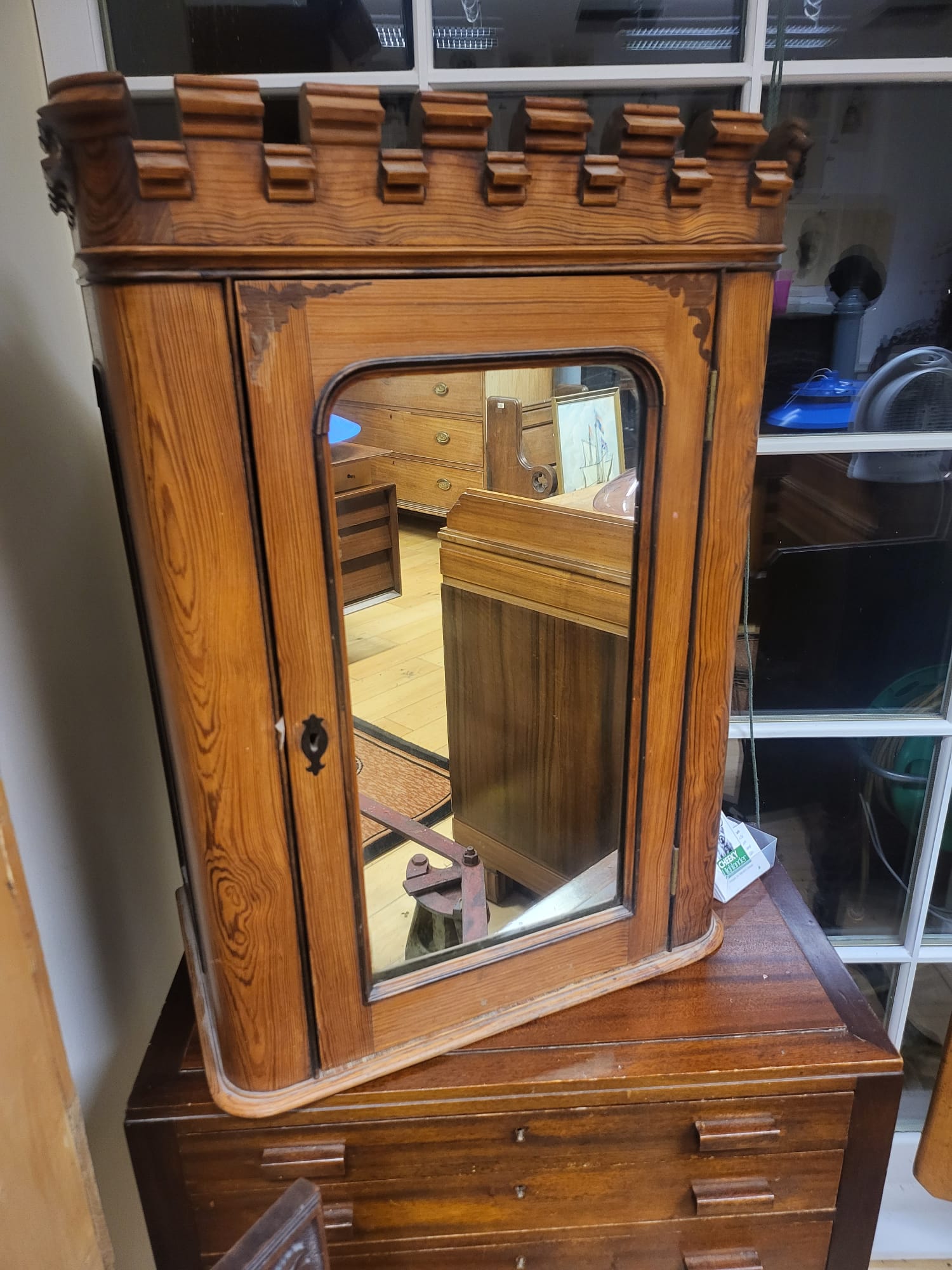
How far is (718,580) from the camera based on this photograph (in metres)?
0.72

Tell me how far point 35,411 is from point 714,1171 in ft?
3.14

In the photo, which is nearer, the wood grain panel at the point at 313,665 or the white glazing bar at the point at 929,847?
the wood grain panel at the point at 313,665

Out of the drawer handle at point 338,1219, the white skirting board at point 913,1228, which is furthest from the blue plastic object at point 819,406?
the white skirting board at point 913,1228

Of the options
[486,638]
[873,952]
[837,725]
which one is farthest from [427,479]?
[873,952]

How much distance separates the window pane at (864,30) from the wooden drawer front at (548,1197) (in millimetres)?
1146

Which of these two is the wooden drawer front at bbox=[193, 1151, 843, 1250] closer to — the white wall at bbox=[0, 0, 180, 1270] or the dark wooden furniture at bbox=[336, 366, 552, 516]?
the white wall at bbox=[0, 0, 180, 1270]

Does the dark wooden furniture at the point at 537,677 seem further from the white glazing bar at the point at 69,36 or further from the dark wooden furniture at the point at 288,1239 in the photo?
the white glazing bar at the point at 69,36

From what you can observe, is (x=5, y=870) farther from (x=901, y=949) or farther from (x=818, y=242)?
(x=901, y=949)

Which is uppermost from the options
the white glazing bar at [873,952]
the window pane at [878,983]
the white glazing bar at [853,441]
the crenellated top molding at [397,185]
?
the crenellated top molding at [397,185]

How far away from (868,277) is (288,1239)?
44.1 inches

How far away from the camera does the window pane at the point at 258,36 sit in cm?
86

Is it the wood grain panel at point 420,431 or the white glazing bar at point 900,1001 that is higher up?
the wood grain panel at point 420,431

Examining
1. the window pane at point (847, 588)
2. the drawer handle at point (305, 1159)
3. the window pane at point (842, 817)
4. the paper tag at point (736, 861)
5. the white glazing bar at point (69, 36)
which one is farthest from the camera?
the window pane at point (842, 817)

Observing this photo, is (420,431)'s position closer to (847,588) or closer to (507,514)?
(507,514)
